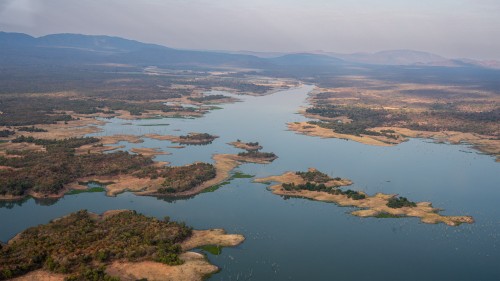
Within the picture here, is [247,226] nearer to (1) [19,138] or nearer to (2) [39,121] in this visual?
(1) [19,138]

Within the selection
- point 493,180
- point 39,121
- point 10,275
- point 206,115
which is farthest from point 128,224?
point 206,115

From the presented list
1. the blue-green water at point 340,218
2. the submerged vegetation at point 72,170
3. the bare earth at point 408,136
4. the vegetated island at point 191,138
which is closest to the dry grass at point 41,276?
the blue-green water at point 340,218

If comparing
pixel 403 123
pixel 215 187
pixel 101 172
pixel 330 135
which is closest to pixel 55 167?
pixel 101 172

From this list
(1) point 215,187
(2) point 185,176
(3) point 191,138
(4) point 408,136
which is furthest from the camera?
(4) point 408,136

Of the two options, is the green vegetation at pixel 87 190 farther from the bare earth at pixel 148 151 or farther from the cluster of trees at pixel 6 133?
the cluster of trees at pixel 6 133

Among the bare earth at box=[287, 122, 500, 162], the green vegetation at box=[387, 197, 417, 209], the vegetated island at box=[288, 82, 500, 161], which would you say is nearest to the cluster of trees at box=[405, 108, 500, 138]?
the vegetated island at box=[288, 82, 500, 161]

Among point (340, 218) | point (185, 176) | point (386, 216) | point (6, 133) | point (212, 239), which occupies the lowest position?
point (212, 239)

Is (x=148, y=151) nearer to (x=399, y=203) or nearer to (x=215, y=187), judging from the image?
(x=215, y=187)

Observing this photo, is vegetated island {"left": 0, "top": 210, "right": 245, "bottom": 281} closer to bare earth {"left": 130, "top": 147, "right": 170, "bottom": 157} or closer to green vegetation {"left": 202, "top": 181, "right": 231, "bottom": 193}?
green vegetation {"left": 202, "top": 181, "right": 231, "bottom": 193}
